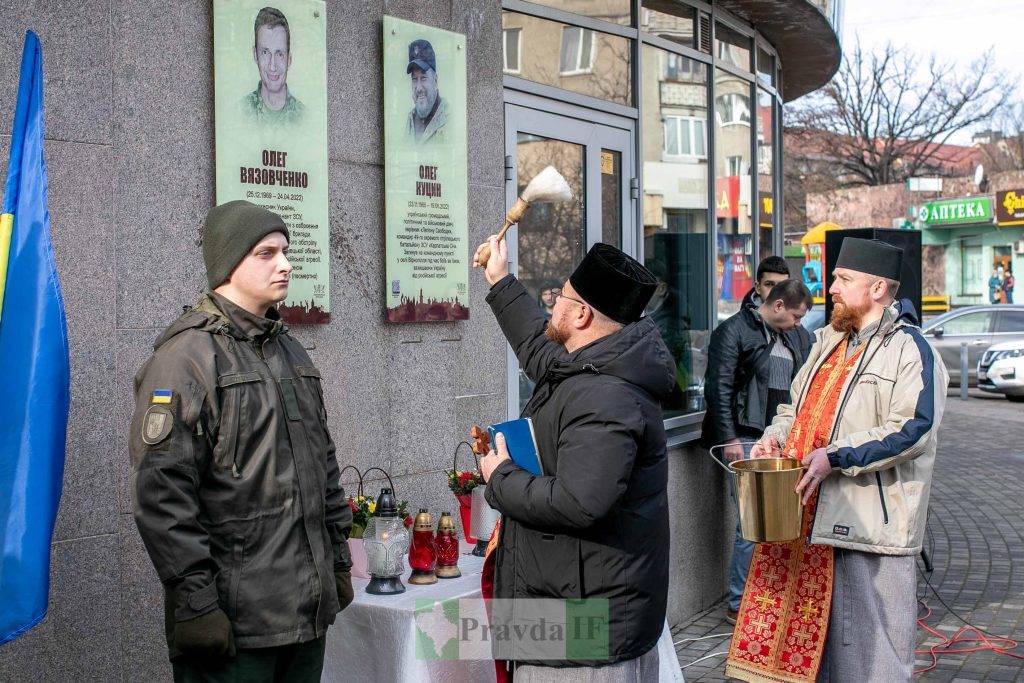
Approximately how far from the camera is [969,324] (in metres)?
20.7

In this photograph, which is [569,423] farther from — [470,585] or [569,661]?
[470,585]

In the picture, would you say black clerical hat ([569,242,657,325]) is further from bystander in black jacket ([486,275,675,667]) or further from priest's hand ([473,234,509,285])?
priest's hand ([473,234,509,285])

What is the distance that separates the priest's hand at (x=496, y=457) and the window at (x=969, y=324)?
19044 millimetres

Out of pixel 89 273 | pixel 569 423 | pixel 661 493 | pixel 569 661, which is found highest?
pixel 89 273

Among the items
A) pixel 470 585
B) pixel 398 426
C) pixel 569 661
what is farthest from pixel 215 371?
pixel 398 426

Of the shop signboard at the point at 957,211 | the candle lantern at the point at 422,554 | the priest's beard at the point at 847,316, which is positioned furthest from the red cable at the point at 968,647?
the shop signboard at the point at 957,211

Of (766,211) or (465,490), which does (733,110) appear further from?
(465,490)

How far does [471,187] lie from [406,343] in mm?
880

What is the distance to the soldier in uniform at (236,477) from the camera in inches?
116

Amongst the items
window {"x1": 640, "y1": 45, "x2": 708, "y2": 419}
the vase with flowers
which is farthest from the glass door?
the vase with flowers

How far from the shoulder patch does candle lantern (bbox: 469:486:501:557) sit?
6.54 ft

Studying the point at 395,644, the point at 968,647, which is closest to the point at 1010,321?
the point at 968,647

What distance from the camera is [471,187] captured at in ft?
18.0

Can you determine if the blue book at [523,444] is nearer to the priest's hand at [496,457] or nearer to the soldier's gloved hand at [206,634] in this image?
the priest's hand at [496,457]
